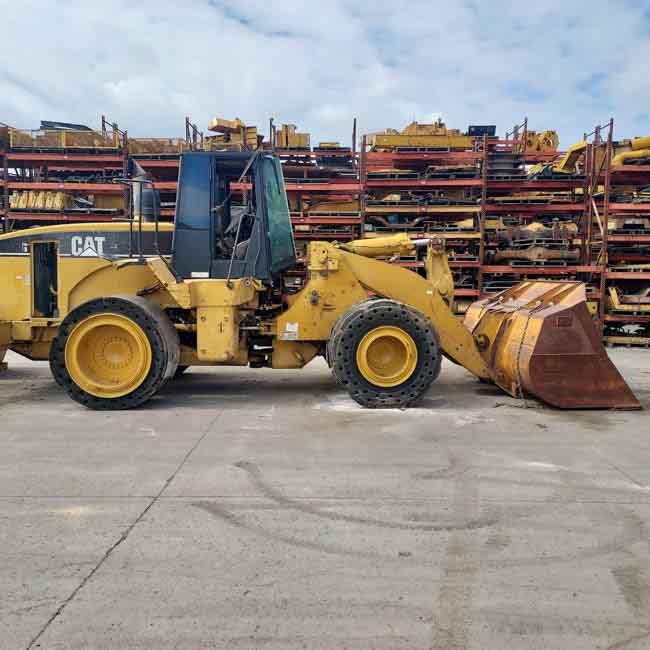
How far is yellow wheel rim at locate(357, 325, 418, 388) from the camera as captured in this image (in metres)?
6.71

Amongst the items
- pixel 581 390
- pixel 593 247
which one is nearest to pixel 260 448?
pixel 581 390


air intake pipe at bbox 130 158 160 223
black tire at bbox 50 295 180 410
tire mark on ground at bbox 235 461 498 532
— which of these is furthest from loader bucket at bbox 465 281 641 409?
air intake pipe at bbox 130 158 160 223

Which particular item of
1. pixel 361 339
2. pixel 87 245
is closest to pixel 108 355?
pixel 87 245

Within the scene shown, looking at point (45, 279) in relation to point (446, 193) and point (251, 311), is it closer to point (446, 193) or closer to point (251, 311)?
point (251, 311)

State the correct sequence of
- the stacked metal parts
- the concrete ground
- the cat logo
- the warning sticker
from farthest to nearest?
the stacked metal parts
the cat logo
the warning sticker
the concrete ground

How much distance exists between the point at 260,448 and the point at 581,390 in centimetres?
349

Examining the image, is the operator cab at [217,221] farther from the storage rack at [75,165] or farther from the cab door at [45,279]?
the storage rack at [75,165]

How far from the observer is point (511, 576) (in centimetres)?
304

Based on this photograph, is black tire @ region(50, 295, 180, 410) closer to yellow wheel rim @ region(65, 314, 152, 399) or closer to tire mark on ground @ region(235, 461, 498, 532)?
yellow wheel rim @ region(65, 314, 152, 399)

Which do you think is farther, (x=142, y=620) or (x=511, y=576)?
(x=511, y=576)

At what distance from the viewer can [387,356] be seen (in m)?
6.89

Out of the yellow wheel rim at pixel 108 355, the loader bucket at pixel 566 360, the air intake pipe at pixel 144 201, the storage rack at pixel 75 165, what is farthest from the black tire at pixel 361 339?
the storage rack at pixel 75 165

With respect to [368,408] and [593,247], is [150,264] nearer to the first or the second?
[368,408]

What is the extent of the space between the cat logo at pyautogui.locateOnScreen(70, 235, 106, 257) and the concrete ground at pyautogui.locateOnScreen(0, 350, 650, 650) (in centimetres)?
212
